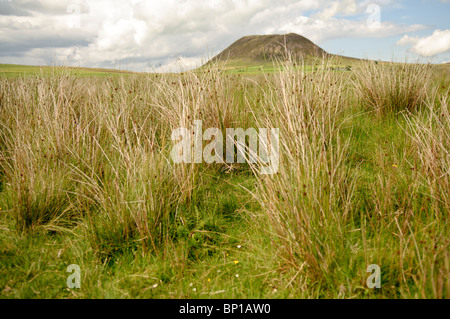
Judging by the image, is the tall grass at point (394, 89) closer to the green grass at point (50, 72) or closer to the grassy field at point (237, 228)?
the grassy field at point (237, 228)

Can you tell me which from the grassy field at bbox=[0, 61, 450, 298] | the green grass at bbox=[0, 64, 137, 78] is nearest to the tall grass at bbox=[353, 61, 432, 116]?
the grassy field at bbox=[0, 61, 450, 298]

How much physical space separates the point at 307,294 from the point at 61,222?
78.8 inches

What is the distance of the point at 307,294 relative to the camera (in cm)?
148

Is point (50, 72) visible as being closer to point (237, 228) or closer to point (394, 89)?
point (237, 228)

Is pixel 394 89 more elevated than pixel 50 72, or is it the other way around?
pixel 50 72

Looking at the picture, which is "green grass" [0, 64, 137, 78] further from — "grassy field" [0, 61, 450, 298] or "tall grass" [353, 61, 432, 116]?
"tall grass" [353, 61, 432, 116]

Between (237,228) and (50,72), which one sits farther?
(50,72)

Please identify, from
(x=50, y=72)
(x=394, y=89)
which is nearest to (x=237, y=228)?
(x=394, y=89)

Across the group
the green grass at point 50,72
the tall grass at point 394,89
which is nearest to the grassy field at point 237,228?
the tall grass at point 394,89

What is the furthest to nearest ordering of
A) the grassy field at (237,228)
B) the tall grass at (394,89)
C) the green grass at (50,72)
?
the green grass at (50,72)
the tall grass at (394,89)
the grassy field at (237,228)

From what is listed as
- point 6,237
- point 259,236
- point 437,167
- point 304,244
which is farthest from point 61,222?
point 437,167

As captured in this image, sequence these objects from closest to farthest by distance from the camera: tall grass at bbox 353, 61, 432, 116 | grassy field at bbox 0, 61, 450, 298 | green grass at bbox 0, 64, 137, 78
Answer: grassy field at bbox 0, 61, 450, 298
tall grass at bbox 353, 61, 432, 116
green grass at bbox 0, 64, 137, 78

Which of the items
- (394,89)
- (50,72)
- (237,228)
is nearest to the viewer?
(237,228)
